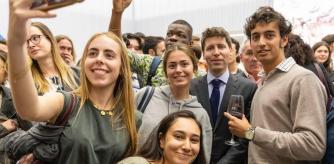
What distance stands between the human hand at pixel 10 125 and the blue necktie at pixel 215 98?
4.44ft

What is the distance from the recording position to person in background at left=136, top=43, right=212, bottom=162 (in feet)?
8.11

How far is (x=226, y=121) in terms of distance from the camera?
8.64 feet

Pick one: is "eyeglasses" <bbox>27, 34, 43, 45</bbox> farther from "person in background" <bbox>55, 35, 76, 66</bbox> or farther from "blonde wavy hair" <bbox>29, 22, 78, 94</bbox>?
"person in background" <bbox>55, 35, 76, 66</bbox>

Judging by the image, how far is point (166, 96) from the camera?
2.60m

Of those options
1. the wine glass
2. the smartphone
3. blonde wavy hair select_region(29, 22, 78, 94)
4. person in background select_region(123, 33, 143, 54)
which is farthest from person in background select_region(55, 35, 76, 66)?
the smartphone

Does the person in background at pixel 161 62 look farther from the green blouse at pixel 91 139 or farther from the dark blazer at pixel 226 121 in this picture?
the green blouse at pixel 91 139

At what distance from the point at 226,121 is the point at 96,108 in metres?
1.09

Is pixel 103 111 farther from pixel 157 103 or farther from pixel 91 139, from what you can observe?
pixel 157 103

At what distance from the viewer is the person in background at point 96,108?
1579mm

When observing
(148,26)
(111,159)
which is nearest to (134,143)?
(111,159)

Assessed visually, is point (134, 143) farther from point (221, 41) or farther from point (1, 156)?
point (1, 156)

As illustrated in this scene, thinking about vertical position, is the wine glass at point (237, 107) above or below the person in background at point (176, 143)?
above

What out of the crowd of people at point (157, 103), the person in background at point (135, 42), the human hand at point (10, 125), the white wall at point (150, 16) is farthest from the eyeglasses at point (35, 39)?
the white wall at point (150, 16)

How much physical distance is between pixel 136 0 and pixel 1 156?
19.3 feet
